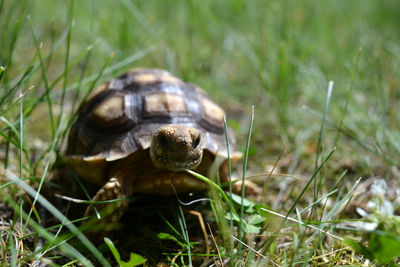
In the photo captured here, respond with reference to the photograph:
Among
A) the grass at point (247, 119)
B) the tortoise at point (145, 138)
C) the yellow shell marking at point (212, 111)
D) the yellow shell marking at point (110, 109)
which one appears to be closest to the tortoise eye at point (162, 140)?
the tortoise at point (145, 138)

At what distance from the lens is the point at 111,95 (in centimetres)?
219

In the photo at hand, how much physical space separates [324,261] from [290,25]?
127 inches

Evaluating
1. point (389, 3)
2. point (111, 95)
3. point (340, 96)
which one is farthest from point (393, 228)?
point (389, 3)

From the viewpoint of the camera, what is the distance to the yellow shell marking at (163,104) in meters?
2.03

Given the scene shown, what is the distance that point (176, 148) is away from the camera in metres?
1.62

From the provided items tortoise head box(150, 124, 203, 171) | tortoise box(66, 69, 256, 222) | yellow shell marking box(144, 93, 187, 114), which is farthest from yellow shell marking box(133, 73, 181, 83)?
tortoise head box(150, 124, 203, 171)

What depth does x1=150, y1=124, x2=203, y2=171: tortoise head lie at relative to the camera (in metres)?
1.62

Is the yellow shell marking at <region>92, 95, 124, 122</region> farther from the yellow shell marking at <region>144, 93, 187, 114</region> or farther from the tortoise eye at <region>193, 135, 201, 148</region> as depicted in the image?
the tortoise eye at <region>193, 135, 201, 148</region>

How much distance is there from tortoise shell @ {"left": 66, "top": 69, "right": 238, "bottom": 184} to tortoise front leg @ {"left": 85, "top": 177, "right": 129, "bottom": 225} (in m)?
Answer: 0.15

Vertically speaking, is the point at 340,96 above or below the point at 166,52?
below

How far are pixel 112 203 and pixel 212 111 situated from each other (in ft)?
2.93

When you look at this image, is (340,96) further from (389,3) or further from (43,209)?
(389,3)

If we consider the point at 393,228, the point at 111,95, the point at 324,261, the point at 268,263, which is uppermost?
the point at 111,95

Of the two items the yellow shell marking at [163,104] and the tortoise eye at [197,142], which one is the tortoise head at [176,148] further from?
the yellow shell marking at [163,104]
